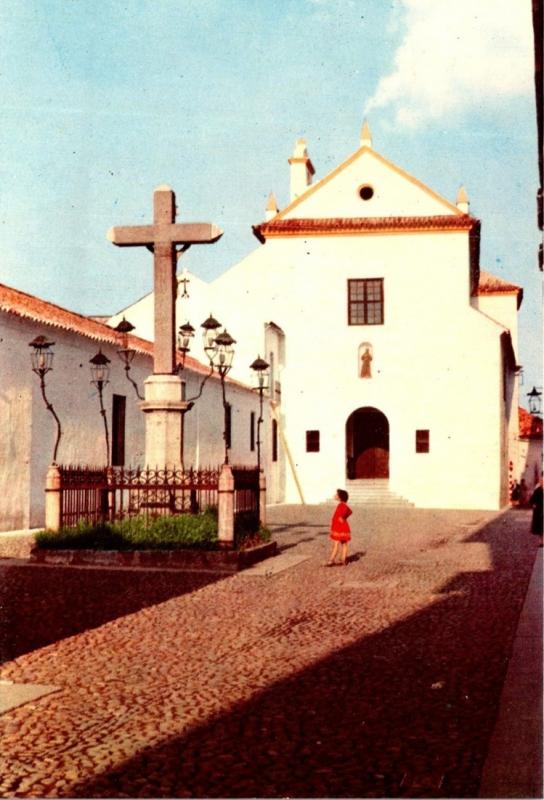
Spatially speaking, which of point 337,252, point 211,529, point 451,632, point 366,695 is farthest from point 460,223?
point 366,695

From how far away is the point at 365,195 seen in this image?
104ft

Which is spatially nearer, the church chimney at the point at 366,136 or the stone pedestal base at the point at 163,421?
the stone pedestal base at the point at 163,421

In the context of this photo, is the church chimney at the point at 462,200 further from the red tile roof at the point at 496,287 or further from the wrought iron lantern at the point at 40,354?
the wrought iron lantern at the point at 40,354

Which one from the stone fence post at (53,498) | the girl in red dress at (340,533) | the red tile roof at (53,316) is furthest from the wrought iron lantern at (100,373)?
the girl in red dress at (340,533)

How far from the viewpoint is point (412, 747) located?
15.1 feet

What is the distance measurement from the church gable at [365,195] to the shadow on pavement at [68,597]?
2197 cm

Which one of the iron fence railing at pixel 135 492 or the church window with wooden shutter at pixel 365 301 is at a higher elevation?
the church window with wooden shutter at pixel 365 301

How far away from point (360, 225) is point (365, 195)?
4.17 feet

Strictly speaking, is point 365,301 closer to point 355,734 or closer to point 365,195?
point 365,195

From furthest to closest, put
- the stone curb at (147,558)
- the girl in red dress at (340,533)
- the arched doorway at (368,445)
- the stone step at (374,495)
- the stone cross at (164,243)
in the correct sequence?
the arched doorway at (368,445), the stone step at (374,495), the stone cross at (164,243), the girl in red dress at (340,533), the stone curb at (147,558)

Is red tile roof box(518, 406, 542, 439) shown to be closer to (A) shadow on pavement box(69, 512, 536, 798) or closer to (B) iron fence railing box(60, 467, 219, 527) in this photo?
(B) iron fence railing box(60, 467, 219, 527)

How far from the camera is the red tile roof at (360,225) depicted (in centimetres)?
3084

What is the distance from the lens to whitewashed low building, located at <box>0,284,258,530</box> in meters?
17.1

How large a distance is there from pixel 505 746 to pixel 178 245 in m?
10.7
